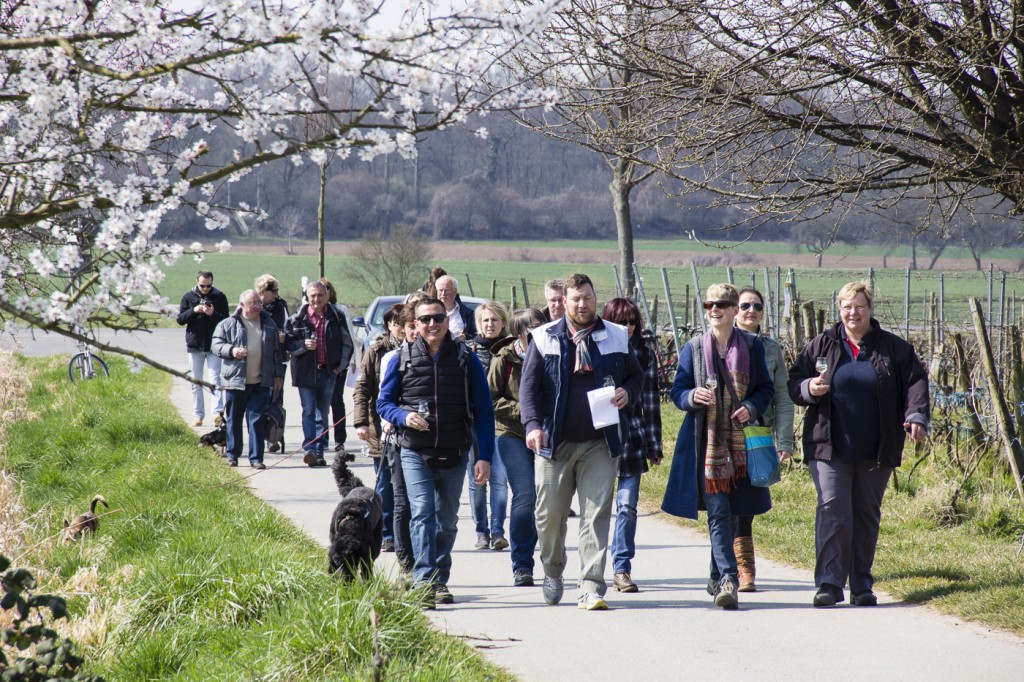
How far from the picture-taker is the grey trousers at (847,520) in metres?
6.50

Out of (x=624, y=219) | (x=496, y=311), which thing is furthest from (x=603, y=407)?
(x=624, y=219)

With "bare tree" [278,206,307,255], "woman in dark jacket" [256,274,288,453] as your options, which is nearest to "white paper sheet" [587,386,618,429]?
"woman in dark jacket" [256,274,288,453]

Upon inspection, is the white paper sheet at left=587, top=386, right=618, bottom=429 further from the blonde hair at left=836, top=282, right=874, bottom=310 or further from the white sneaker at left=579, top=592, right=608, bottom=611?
the blonde hair at left=836, top=282, right=874, bottom=310

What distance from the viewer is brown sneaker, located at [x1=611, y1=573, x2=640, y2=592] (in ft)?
22.4

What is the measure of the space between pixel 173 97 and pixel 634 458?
3416mm

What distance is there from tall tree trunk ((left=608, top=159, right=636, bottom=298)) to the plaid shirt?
10.8 meters

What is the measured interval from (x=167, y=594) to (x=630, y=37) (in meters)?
4.94

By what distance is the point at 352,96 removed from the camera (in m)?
4.93

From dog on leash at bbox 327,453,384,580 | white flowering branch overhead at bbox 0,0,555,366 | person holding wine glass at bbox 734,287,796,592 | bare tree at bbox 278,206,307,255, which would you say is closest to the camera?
white flowering branch overhead at bbox 0,0,555,366

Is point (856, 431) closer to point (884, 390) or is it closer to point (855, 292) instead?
point (884, 390)

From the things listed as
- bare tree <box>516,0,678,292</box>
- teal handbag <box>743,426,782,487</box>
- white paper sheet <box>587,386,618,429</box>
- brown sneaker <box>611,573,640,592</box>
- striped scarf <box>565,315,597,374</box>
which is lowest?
brown sneaker <box>611,573,640,592</box>

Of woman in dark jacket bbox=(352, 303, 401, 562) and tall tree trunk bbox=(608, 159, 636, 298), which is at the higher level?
tall tree trunk bbox=(608, 159, 636, 298)

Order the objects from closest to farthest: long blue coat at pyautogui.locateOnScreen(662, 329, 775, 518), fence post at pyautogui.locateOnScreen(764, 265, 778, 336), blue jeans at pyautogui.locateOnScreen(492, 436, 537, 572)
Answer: long blue coat at pyautogui.locateOnScreen(662, 329, 775, 518) → blue jeans at pyautogui.locateOnScreen(492, 436, 537, 572) → fence post at pyautogui.locateOnScreen(764, 265, 778, 336)

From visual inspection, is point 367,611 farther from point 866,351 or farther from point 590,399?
point 866,351
